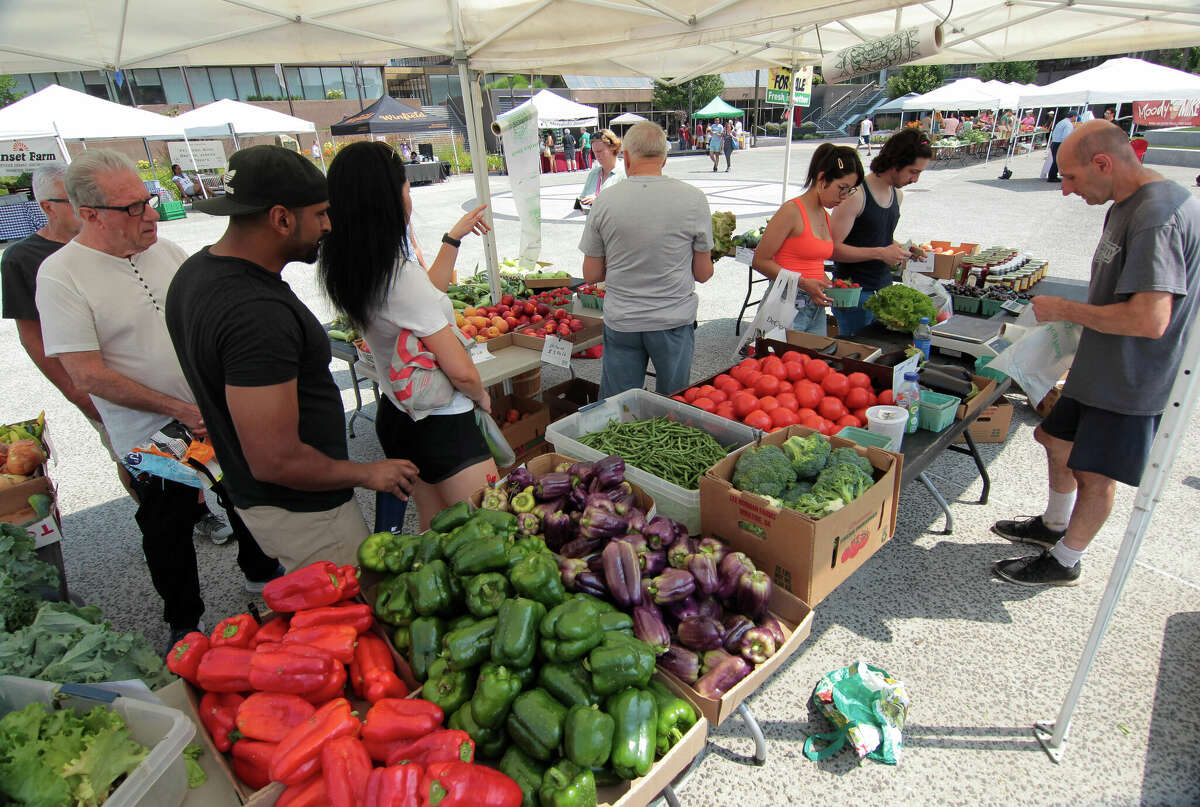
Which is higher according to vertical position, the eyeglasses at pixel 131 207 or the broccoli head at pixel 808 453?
the eyeglasses at pixel 131 207

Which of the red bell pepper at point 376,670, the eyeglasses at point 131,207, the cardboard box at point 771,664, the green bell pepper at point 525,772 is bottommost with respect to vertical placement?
the cardboard box at point 771,664

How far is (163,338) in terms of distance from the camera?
261 centimetres

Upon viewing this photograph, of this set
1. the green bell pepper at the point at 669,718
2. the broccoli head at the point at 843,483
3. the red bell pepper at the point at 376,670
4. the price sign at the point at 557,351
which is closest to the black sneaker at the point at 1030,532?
the broccoli head at the point at 843,483

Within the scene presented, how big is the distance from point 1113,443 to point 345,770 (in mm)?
3221

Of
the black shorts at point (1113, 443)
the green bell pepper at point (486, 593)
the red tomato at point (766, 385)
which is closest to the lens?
the green bell pepper at point (486, 593)

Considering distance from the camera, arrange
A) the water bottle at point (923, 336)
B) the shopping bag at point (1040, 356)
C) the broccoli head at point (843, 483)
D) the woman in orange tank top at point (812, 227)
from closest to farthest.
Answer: the broccoli head at point (843, 483) → the shopping bag at point (1040, 356) → the water bottle at point (923, 336) → the woman in orange tank top at point (812, 227)

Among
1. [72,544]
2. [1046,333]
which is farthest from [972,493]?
[72,544]

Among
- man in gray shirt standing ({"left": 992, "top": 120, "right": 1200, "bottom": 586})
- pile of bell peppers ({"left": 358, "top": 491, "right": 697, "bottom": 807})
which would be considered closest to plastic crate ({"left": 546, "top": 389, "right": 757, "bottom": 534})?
pile of bell peppers ({"left": 358, "top": 491, "right": 697, "bottom": 807})

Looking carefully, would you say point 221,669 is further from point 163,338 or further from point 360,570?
point 163,338

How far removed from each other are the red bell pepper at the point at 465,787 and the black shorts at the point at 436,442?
142cm

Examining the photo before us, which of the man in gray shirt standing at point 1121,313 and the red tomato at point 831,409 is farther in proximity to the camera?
the red tomato at point 831,409

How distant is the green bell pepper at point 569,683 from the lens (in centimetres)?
143

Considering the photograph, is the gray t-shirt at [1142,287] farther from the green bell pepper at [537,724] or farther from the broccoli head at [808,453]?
the green bell pepper at [537,724]

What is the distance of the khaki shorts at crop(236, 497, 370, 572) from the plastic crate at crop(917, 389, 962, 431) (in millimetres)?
2540
